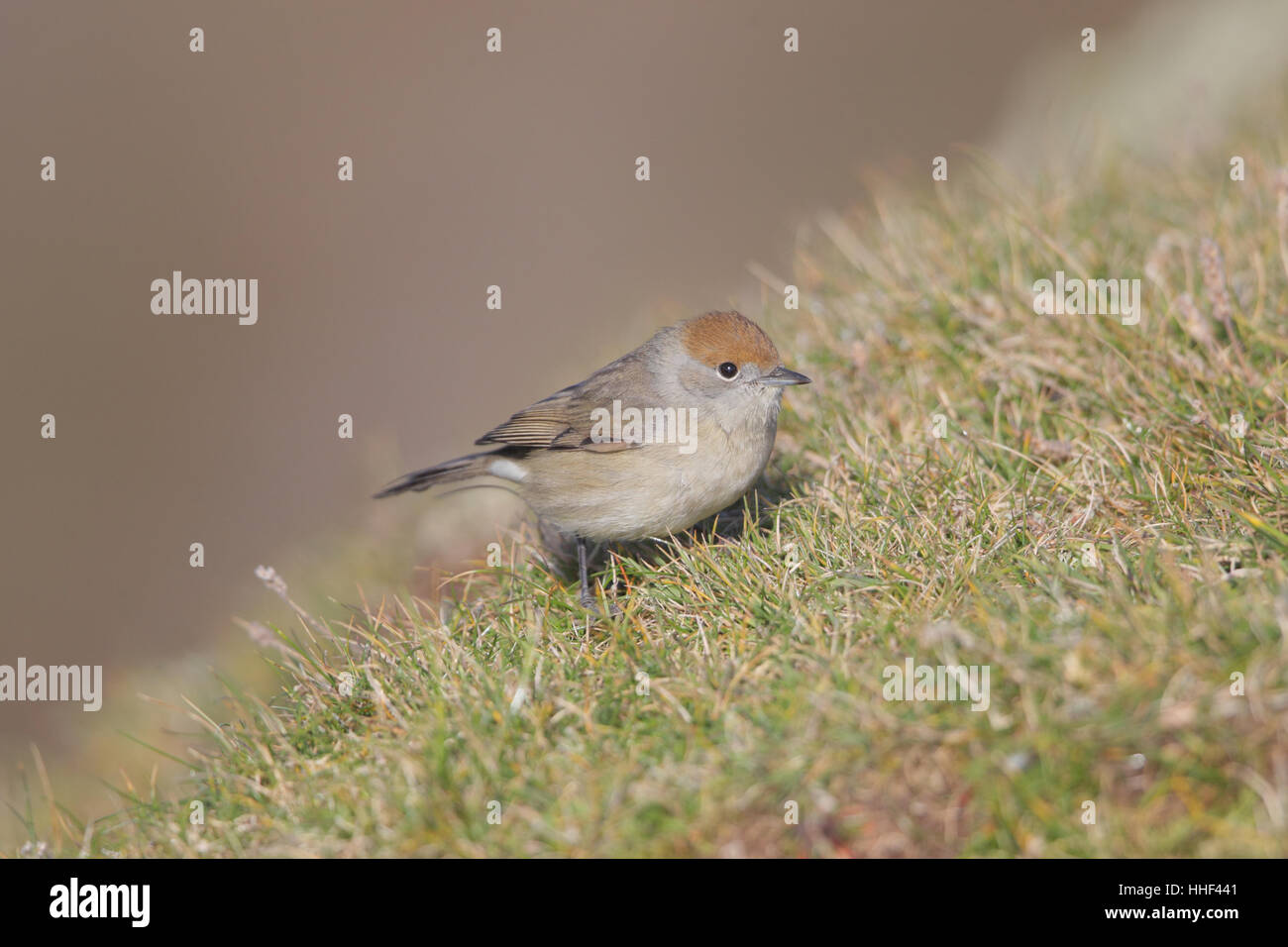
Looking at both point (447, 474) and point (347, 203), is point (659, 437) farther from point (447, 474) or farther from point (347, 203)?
point (347, 203)

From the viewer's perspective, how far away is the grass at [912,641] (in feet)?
10.1

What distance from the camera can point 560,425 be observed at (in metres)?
5.71

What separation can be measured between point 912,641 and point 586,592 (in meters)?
1.84

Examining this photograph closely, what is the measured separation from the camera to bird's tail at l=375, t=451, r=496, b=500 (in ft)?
19.9

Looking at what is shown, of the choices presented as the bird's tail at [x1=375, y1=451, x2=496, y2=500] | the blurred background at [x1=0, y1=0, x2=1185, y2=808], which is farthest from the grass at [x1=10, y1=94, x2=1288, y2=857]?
the blurred background at [x1=0, y1=0, x2=1185, y2=808]

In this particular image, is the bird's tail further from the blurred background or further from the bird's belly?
the blurred background

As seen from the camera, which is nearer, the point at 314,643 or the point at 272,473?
the point at 314,643

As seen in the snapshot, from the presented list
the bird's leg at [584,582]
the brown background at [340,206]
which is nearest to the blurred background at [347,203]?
the brown background at [340,206]

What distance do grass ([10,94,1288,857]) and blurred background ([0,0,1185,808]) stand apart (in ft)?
19.4

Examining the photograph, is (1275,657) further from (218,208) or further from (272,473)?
(218,208)

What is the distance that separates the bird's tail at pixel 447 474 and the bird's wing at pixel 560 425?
13cm
